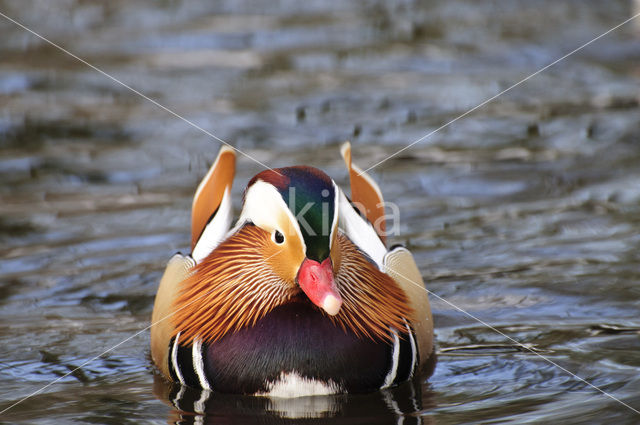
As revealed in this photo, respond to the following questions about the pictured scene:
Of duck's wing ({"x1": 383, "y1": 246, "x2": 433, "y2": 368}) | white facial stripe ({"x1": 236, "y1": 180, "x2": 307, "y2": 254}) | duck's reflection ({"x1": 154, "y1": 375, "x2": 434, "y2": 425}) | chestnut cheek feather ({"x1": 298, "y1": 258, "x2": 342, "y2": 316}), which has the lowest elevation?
duck's reflection ({"x1": 154, "y1": 375, "x2": 434, "y2": 425})

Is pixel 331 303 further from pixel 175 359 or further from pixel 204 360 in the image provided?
pixel 175 359

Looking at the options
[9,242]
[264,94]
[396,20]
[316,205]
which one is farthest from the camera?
[396,20]

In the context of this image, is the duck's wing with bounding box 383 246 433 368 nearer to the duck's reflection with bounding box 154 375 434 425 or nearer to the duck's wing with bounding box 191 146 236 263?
the duck's reflection with bounding box 154 375 434 425

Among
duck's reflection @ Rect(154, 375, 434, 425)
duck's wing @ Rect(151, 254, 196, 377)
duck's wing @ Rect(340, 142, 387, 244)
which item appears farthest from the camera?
duck's wing @ Rect(340, 142, 387, 244)

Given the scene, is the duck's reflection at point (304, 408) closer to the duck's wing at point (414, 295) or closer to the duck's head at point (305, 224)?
the duck's wing at point (414, 295)

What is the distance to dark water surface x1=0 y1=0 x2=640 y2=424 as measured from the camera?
15.0 feet

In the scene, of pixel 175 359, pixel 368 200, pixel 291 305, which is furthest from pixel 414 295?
pixel 175 359

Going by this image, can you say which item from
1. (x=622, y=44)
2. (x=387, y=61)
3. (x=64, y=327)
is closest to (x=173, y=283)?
(x=64, y=327)

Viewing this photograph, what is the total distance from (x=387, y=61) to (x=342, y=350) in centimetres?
685

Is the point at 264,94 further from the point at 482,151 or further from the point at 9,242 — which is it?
the point at 9,242

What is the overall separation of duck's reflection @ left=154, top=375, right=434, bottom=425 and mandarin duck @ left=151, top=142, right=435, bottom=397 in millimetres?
43

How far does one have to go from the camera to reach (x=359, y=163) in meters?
7.97

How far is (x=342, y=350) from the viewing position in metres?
4.34

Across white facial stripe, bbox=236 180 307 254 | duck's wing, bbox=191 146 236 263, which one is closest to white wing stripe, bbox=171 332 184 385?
duck's wing, bbox=191 146 236 263
